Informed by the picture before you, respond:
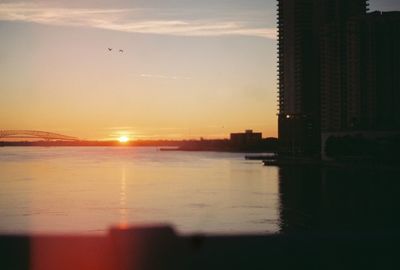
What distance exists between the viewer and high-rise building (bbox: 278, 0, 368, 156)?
153 meters

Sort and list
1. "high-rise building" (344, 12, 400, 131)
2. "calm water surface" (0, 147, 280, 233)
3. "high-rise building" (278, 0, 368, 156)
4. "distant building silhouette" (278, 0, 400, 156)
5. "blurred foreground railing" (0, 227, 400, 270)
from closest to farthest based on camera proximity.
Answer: "blurred foreground railing" (0, 227, 400, 270)
"calm water surface" (0, 147, 280, 233)
"high-rise building" (344, 12, 400, 131)
"distant building silhouette" (278, 0, 400, 156)
"high-rise building" (278, 0, 368, 156)

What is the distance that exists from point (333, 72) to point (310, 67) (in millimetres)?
26497

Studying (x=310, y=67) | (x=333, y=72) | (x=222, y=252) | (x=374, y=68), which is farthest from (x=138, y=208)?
(x=310, y=67)

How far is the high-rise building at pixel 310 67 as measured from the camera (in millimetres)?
153125

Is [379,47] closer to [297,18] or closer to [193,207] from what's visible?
[297,18]

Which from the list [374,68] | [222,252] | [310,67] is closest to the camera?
[222,252]

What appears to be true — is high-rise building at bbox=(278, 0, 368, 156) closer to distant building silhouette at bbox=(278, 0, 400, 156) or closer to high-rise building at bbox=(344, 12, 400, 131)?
distant building silhouette at bbox=(278, 0, 400, 156)

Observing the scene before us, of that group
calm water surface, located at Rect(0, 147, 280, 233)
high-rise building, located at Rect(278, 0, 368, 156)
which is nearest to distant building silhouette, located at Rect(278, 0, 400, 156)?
high-rise building, located at Rect(278, 0, 368, 156)

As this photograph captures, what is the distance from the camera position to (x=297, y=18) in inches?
7451

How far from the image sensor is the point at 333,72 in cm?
15312

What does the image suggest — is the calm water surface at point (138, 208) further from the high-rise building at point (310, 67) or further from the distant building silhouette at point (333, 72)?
the high-rise building at point (310, 67)

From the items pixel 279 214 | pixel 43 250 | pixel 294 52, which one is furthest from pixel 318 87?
pixel 43 250

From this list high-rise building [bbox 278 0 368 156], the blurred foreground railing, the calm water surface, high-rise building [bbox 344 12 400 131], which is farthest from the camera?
high-rise building [bbox 278 0 368 156]

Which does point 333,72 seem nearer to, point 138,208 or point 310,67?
point 310,67
